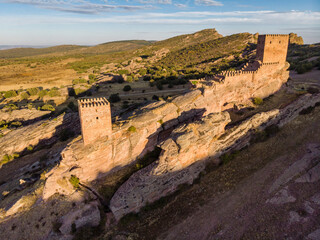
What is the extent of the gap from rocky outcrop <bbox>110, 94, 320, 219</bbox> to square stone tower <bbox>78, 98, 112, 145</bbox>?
4482mm

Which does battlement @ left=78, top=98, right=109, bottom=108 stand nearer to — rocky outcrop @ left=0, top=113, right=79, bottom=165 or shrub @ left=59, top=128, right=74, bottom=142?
shrub @ left=59, top=128, right=74, bottom=142

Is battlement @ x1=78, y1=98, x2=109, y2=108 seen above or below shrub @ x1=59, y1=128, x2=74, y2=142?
above

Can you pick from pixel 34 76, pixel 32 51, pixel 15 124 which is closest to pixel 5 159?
pixel 15 124

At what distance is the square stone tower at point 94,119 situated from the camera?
1592cm

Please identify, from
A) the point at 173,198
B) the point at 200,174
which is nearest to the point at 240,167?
the point at 200,174

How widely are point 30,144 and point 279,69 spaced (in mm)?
34015

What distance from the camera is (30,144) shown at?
26688 millimetres

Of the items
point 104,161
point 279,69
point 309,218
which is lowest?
point 309,218

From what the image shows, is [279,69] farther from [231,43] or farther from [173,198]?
[231,43]

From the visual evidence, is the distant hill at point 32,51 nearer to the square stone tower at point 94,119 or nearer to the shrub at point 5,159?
the shrub at point 5,159

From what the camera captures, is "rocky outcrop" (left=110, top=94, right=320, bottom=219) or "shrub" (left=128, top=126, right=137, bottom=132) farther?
"shrub" (left=128, top=126, right=137, bottom=132)

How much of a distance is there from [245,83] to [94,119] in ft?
58.9

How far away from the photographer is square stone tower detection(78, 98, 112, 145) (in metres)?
15.9

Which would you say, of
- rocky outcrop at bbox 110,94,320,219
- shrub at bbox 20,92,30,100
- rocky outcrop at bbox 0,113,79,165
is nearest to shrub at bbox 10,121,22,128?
rocky outcrop at bbox 0,113,79,165
